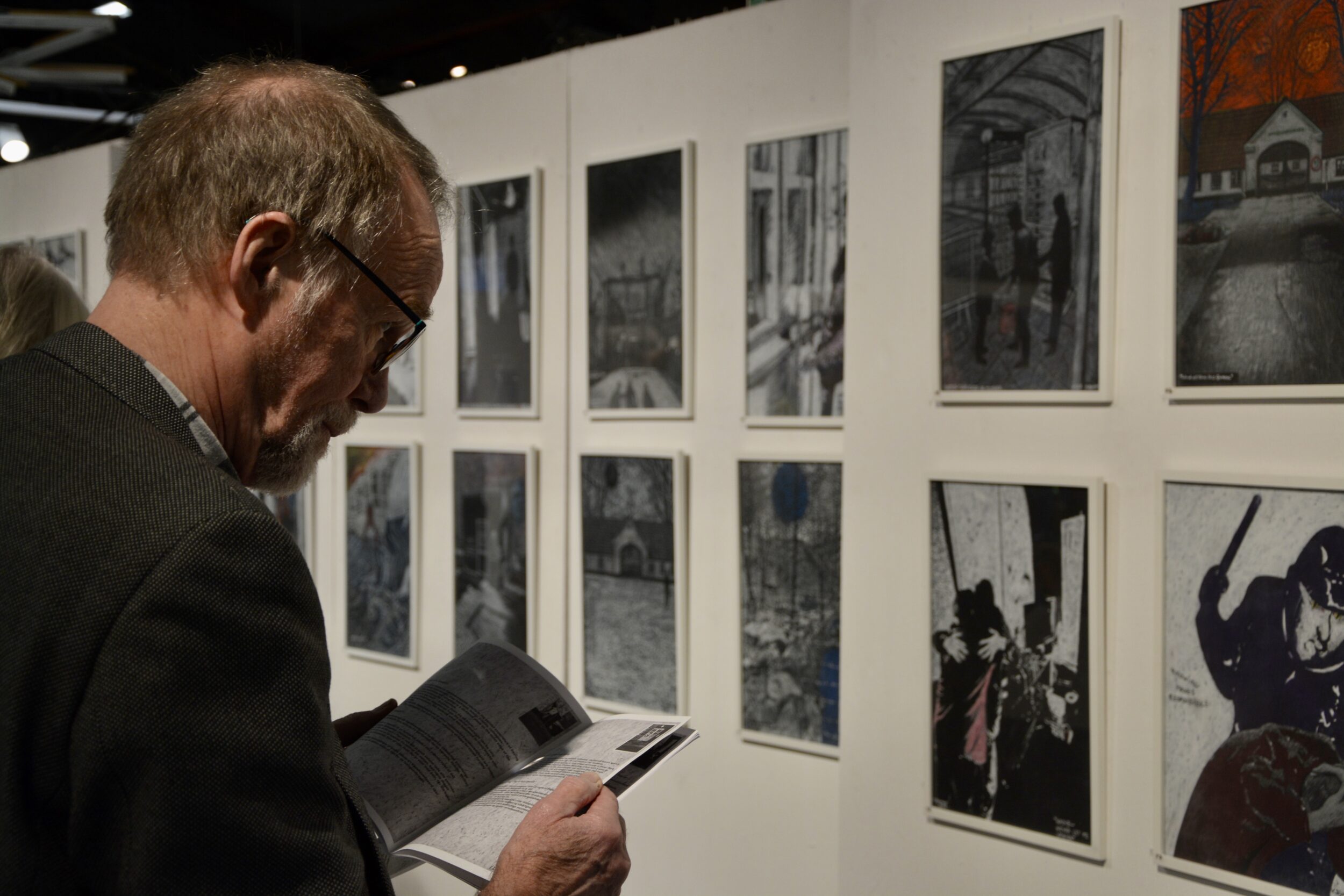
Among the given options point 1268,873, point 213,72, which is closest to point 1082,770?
point 1268,873

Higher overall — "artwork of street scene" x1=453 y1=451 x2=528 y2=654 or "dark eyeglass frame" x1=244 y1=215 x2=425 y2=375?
"dark eyeglass frame" x1=244 y1=215 x2=425 y2=375

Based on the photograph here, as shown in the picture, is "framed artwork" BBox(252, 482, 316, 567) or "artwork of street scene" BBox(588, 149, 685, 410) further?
"framed artwork" BBox(252, 482, 316, 567)

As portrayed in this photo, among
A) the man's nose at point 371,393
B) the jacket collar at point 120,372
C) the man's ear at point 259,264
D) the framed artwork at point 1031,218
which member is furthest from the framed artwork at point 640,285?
the jacket collar at point 120,372

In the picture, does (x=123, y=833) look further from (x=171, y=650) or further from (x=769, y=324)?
(x=769, y=324)

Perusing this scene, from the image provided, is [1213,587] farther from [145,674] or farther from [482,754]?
[145,674]

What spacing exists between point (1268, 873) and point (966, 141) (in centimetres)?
169

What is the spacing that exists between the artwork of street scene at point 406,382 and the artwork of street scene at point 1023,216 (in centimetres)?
218

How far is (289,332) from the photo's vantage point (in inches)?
49.9

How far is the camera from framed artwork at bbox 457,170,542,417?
11.9 ft

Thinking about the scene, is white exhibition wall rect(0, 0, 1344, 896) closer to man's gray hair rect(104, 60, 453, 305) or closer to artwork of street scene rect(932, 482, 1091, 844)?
artwork of street scene rect(932, 482, 1091, 844)

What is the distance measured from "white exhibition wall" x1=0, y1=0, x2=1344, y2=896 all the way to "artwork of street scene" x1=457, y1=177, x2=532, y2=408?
2.5 inches

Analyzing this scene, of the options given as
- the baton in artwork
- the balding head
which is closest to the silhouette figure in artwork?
the baton in artwork

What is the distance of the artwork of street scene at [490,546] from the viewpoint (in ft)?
12.1

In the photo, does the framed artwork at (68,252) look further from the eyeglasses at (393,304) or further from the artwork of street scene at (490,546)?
the eyeglasses at (393,304)
